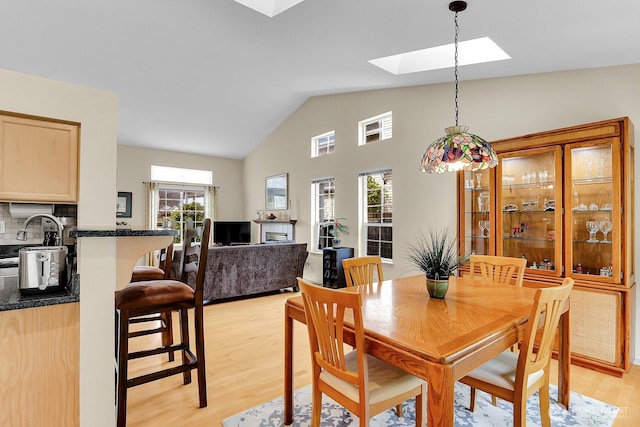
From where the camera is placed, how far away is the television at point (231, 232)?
300 inches

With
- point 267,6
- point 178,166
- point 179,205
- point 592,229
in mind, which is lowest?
point 592,229

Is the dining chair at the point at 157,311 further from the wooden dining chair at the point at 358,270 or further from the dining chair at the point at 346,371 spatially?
the wooden dining chair at the point at 358,270

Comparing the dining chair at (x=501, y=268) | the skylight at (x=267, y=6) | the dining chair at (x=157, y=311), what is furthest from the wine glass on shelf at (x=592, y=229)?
the skylight at (x=267, y=6)

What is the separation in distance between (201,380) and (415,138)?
3.74 meters

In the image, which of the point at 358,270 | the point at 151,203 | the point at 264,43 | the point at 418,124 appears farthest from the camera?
the point at 151,203

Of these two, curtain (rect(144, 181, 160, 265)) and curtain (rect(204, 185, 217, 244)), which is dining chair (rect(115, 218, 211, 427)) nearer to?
curtain (rect(144, 181, 160, 265))

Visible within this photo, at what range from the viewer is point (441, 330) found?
1499 millimetres

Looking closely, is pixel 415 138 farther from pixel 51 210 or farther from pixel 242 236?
pixel 242 236

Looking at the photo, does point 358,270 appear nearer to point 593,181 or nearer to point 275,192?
point 593,181

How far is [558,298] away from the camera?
1.58 metres

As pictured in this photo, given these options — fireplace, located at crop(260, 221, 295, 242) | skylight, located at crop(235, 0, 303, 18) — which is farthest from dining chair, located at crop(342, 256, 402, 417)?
fireplace, located at crop(260, 221, 295, 242)

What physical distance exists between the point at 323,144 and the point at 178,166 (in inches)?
148

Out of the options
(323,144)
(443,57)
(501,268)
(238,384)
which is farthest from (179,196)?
(501,268)

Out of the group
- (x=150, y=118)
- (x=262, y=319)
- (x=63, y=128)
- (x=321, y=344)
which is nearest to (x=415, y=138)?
(x=262, y=319)
